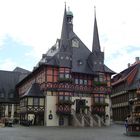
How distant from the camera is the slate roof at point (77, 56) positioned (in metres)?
50.0

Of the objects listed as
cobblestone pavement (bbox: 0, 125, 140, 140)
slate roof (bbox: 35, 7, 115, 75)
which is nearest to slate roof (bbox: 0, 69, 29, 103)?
slate roof (bbox: 35, 7, 115, 75)

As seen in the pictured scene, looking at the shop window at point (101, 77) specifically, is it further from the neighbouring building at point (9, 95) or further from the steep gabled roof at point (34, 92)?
the neighbouring building at point (9, 95)

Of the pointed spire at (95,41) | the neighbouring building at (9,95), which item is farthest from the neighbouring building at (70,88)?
the neighbouring building at (9,95)

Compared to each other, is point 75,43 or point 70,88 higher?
point 75,43

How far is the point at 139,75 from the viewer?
60.7 meters

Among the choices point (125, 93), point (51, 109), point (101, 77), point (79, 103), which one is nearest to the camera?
point (51, 109)

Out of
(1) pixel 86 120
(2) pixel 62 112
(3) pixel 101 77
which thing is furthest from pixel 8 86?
(1) pixel 86 120

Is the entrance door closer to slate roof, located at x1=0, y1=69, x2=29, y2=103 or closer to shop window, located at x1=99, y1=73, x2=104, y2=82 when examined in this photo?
shop window, located at x1=99, y1=73, x2=104, y2=82

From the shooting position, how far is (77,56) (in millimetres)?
53781

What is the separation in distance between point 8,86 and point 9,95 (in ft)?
10.9

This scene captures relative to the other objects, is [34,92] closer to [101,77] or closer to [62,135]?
[101,77]

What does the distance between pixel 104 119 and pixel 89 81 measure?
7333 millimetres

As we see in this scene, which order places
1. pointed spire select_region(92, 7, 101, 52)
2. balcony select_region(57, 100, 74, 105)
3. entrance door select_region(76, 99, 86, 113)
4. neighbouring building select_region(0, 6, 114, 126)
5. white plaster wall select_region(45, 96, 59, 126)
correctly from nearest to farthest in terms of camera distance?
balcony select_region(57, 100, 74, 105)
white plaster wall select_region(45, 96, 59, 126)
neighbouring building select_region(0, 6, 114, 126)
entrance door select_region(76, 99, 86, 113)
pointed spire select_region(92, 7, 101, 52)

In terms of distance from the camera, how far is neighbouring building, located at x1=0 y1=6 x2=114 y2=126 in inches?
1896
